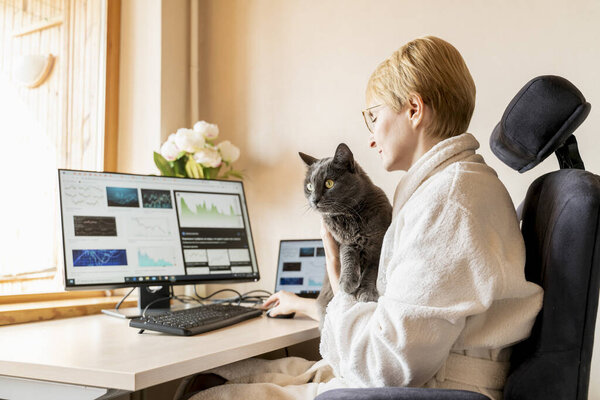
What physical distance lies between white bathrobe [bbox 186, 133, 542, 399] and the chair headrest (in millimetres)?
86

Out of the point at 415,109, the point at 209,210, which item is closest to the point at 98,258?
the point at 209,210

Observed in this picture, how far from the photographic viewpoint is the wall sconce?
209 centimetres

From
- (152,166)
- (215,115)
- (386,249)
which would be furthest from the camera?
(215,115)

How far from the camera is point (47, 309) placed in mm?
1679

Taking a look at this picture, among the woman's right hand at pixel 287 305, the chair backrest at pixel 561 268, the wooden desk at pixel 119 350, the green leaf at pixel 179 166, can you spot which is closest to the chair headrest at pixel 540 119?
the chair backrest at pixel 561 268

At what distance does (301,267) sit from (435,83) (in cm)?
112

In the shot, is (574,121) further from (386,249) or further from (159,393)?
(159,393)

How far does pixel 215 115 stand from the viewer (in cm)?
257

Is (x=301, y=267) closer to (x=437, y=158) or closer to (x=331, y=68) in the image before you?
(x=331, y=68)

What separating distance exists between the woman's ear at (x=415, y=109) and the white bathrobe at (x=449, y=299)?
0.48 feet

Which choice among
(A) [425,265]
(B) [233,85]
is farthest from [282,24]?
(A) [425,265]

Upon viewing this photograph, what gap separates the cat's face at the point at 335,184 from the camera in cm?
139

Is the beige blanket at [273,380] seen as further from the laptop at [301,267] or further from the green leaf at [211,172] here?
the green leaf at [211,172]

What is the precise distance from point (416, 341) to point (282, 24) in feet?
6.07
